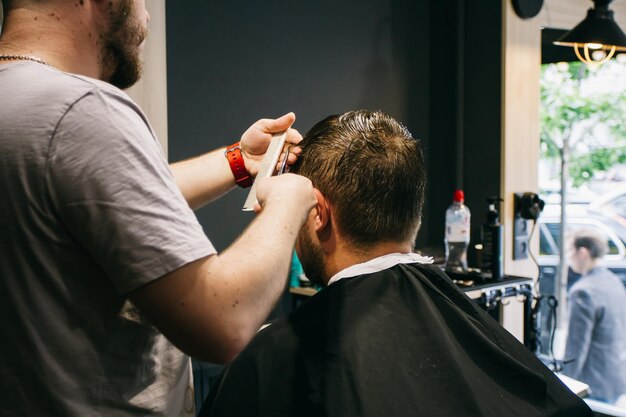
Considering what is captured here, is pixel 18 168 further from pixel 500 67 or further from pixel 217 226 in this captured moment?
pixel 500 67

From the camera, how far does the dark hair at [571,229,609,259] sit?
13.6 ft

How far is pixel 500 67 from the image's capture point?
366cm

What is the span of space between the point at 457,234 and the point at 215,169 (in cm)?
206

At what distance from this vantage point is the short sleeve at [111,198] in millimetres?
A: 920

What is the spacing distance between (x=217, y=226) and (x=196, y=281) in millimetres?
2280

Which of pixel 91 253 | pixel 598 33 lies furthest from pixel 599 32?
pixel 91 253

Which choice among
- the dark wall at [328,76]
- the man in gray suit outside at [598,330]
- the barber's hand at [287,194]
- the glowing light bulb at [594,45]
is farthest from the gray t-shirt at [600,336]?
the barber's hand at [287,194]

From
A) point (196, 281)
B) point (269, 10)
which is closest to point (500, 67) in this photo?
point (269, 10)

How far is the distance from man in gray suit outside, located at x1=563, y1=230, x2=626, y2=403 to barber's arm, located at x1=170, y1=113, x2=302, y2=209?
3036 mm

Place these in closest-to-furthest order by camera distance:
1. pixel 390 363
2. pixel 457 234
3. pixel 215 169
Result: pixel 390 363, pixel 215 169, pixel 457 234

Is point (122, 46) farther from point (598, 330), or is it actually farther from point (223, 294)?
point (598, 330)

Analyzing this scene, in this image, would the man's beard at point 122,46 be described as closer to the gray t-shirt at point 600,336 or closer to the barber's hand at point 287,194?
the barber's hand at point 287,194

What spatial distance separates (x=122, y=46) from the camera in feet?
3.98

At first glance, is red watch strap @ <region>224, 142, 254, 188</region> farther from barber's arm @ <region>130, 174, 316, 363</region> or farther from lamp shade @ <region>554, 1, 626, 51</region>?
lamp shade @ <region>554, 1, 626, 51</region>
